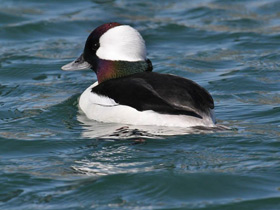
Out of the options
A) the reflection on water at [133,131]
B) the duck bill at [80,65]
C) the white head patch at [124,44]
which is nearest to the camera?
the reflection on water at [133,131]

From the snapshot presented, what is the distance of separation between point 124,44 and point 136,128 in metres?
1.27

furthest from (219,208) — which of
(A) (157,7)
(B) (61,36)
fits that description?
(A) (157,7)

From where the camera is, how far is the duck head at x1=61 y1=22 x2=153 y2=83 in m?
8.43

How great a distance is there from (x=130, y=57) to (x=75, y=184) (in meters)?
2.52

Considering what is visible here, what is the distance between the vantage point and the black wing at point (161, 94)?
7.39 m

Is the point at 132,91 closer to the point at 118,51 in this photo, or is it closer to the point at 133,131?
the point at 133,131

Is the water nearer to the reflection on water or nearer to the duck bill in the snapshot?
the reflection on water

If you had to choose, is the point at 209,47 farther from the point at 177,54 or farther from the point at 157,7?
the point at 157,7

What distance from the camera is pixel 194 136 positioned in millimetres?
7320

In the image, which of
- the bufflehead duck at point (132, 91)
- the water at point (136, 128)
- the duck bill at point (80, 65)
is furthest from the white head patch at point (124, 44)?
the water at point (136, 128)

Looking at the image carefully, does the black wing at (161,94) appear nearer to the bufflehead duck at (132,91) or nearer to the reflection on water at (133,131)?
the bufflehead duck at (132,91)

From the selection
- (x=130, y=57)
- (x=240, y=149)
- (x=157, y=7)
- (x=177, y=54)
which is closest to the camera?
(x=240, y=149)

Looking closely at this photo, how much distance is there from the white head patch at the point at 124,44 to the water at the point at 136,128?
2.85 ft

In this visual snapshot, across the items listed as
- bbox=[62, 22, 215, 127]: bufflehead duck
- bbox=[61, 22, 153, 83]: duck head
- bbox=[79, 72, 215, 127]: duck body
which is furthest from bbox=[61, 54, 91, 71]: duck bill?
bbox=[79, 72, 215, 127]: duck body
